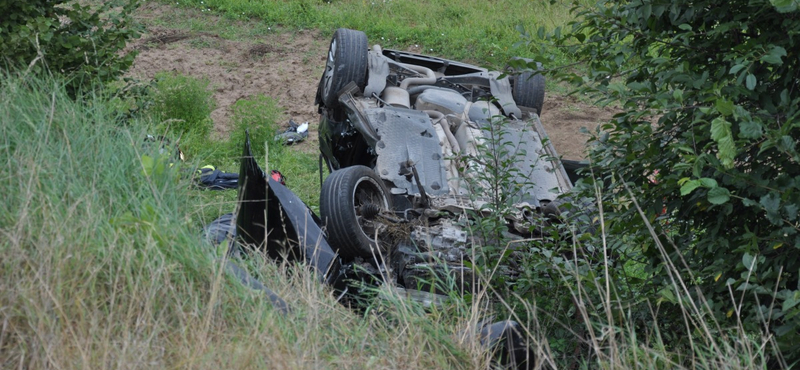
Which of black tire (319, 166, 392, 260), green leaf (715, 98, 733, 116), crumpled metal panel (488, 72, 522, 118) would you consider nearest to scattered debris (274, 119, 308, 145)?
crumpled metal panel (488, 72, 522, 118)

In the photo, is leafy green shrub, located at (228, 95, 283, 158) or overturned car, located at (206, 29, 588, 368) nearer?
overturned car, located at (206, 29, 588, 368)

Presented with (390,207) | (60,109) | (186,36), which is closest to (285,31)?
(186,36)

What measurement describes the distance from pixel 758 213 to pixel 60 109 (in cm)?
318

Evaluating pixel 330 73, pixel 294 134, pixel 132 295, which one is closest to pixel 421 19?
pixel 294 134

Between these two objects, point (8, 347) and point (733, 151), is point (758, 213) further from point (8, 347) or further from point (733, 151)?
point (8, 347)

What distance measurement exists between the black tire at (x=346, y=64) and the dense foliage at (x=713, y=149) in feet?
11.3

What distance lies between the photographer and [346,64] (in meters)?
7.15

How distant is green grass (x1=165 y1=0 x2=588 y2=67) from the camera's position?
1321cm

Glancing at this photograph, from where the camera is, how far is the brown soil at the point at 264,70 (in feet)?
34.9

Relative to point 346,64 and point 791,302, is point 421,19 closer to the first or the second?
point 346,64

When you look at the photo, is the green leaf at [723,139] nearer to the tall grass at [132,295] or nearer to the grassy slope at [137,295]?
the grassy slope at [137,295]

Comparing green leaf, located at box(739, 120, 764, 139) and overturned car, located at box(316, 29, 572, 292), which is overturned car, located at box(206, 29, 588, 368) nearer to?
overturned car, located at box(316, 29, 572, 292)

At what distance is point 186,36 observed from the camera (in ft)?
43.5

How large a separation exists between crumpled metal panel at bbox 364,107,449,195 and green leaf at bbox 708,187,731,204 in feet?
9.20
